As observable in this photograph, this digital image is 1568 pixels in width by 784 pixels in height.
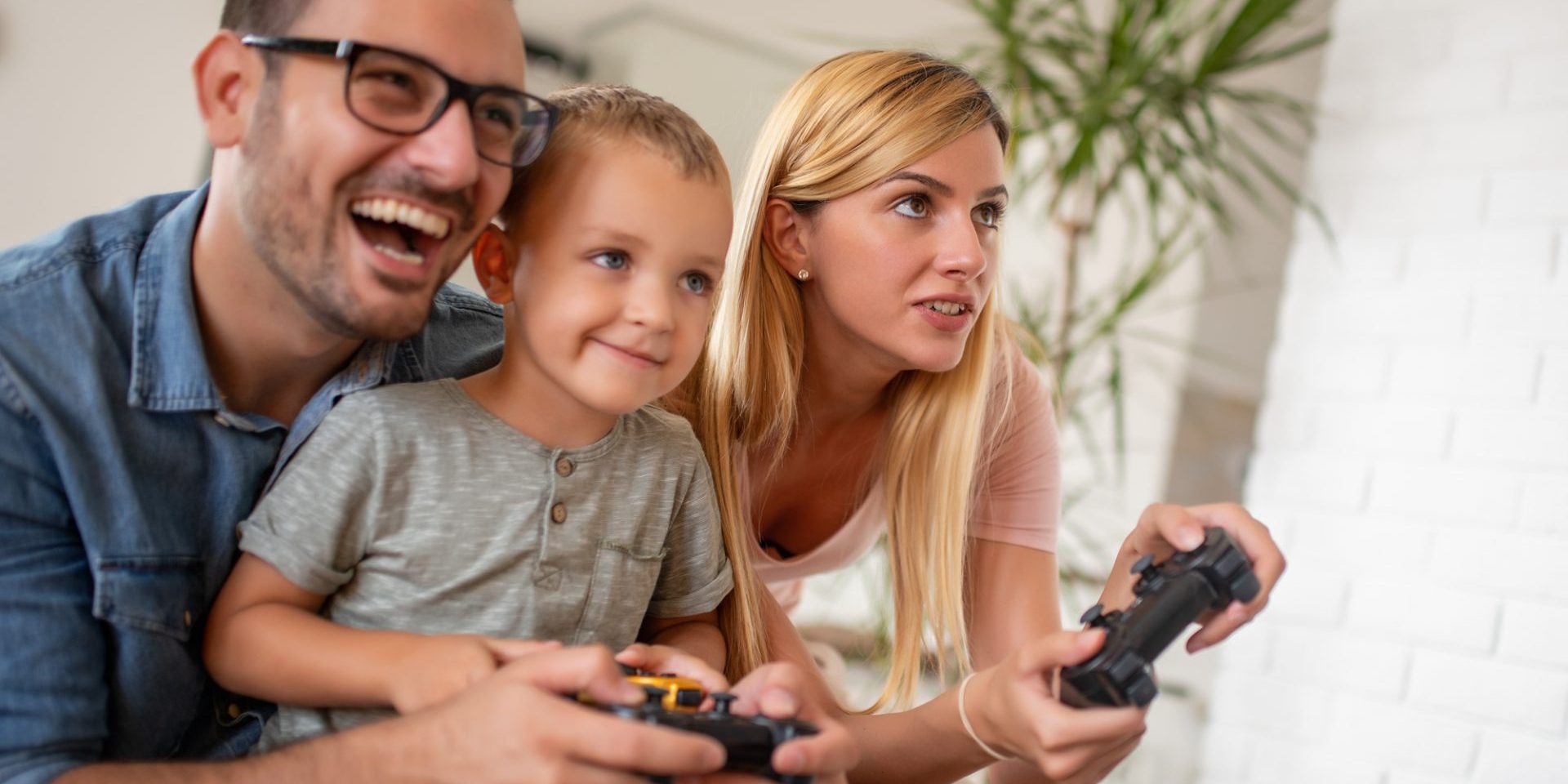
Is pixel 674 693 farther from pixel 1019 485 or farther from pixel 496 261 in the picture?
pixel 1019 485

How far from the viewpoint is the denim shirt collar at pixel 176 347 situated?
0.99 meters

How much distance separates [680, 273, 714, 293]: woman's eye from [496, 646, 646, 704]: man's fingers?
1.24ft

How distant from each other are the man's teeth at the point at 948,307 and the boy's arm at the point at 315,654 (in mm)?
724

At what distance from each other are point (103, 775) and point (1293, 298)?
2.51m

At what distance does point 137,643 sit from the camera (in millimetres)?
964

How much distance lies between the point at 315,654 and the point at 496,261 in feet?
1.22

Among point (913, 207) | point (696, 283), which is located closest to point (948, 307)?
point (913, 207)

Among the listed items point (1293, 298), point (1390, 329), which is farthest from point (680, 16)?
point (1390, 329)

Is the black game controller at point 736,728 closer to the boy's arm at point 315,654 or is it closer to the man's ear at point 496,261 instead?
the boy's arm at point 315,654

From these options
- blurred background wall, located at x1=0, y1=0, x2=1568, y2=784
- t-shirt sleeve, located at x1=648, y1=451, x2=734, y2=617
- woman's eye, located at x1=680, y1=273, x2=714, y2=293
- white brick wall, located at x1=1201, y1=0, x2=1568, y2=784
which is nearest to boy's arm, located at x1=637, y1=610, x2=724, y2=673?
t-shirt sleeve, located at x1=648, y1=451, x2=734, y2=617

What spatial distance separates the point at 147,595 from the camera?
960mm

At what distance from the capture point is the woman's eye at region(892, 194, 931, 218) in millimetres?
1458

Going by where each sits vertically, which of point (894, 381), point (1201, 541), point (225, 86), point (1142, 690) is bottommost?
point (1142, 690)

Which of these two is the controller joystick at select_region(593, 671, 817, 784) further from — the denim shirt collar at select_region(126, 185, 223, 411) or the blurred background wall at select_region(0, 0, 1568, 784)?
the blurred background wall at select_region(0, 0, 1568, 784)
